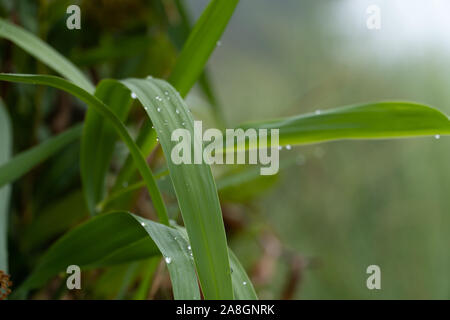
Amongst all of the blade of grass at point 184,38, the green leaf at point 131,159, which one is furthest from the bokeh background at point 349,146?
the green leaf at point 131,159

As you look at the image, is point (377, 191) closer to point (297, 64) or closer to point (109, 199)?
point (297, 64)

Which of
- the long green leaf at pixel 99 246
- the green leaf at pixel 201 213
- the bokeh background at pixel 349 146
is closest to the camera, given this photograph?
the green leaf at pixel 201 213

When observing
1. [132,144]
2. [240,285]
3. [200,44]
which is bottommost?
[240,285]

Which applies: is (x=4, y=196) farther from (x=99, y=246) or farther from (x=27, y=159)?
(x=99, y=246)

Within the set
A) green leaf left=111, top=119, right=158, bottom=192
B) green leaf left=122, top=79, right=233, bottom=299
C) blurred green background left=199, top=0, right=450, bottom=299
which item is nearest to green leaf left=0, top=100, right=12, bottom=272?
green leaf left=111, top=119, right=158, bottom=192

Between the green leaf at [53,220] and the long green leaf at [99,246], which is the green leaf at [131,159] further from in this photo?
the green leaf at [53,220]

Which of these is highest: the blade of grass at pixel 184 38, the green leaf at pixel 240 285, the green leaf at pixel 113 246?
the blade of grass at pixel 184 38

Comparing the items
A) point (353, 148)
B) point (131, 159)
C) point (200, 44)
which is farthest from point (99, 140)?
point (353, 148)
